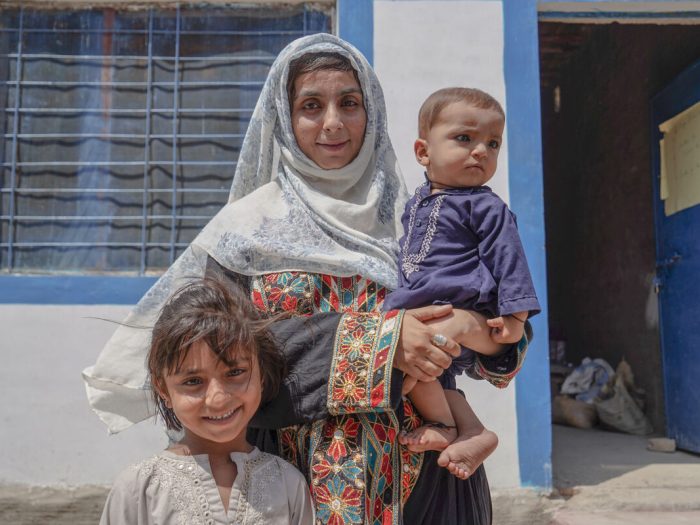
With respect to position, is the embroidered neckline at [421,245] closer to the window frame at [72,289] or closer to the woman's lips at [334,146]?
the woman's lips at [334,146]

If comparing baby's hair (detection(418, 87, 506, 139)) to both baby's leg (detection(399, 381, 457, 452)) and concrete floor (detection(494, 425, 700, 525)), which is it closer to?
baby's leg (detection(399, 381, 457, 452))

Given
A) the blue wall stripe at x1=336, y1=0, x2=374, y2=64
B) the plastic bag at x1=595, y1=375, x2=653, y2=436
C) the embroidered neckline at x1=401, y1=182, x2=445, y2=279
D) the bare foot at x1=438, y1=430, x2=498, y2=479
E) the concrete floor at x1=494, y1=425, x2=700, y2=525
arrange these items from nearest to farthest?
the bare foot at x1=438, y1=430, x2=498, y2=479 < the embroidered neckline at x1=401, y1=182, x2=445, y2=279 < the concrete floor at x1=494, y1=425, x2=700, y2=525 < the blue wall stripe at x1=336, y1=0, x2=374, y2=64 < the plastic bag at x1=595, y1=375, x2=653, y2=436

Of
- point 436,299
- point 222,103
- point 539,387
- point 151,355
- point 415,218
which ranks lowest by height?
point 539,387

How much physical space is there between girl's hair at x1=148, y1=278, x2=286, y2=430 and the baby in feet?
0.88

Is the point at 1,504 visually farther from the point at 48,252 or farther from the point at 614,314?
the point at 614,314

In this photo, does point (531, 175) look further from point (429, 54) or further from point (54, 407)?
point (54, 407)

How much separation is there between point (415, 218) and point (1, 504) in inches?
107

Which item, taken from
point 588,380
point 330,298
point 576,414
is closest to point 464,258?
point 330,298

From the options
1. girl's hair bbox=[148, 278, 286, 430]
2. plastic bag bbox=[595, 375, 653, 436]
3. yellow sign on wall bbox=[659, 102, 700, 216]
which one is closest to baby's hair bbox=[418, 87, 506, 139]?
girl's hair bbox=[148, 278, 286, 430]

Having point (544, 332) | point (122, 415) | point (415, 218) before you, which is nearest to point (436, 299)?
point (415, 218)

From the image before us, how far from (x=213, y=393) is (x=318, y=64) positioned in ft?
2.58

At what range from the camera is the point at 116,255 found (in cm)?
354

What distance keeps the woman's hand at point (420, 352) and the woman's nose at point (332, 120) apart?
0.47 m

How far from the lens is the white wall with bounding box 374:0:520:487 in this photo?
11.3 feet
